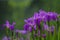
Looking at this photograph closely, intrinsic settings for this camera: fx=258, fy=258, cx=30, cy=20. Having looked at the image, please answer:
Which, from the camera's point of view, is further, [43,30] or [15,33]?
[15,33]

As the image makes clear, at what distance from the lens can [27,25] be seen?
1.41m

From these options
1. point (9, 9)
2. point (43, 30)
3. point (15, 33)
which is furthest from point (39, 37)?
point (9, 9)

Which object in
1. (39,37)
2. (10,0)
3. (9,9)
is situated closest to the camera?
(39,37)

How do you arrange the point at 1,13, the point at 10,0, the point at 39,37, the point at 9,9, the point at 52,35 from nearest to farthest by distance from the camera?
1. the point at 39,37
2. the point at 52,35
3. the point at 1,13
4. the point at 9,9
5. the point at 10,0

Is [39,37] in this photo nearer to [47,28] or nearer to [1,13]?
[47,28]

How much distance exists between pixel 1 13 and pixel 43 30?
155 inches

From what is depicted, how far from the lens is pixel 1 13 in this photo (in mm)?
Answer: 5293

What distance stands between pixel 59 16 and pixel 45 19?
0.08 metres

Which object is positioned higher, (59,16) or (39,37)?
(59,16)

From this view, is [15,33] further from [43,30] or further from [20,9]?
[20,9]

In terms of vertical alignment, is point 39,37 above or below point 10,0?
below

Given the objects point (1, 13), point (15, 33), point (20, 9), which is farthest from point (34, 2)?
point (15, 33)

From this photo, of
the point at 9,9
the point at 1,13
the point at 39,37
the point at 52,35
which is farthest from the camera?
the point at 9,9

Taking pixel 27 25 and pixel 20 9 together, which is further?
pixel 20 9
